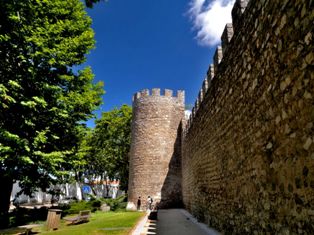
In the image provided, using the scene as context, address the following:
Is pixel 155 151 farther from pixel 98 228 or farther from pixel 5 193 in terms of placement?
pixel 98 228

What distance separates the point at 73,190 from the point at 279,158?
1880 inches

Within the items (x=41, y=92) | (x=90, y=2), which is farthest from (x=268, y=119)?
(x=41, y=92)

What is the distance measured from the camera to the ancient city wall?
2.86 metres

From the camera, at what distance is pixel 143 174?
67.9ft

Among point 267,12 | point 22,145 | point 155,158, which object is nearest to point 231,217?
point 267,12

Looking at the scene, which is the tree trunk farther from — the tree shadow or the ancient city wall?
the tree shadow

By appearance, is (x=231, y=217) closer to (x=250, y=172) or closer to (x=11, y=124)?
(x=250, y=172)

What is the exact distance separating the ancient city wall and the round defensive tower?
1387 centimetres

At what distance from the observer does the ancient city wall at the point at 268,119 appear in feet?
9.39

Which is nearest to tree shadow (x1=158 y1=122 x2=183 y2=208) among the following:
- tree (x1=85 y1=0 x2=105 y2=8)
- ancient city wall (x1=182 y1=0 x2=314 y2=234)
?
ancient city wall (x1=182 y1=0 x2=314 y2=234)

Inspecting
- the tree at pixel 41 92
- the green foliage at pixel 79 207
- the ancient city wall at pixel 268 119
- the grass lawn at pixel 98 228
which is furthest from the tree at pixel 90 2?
the green foliage at pixel 79 207

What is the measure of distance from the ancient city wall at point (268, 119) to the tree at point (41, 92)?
6993 millimetres

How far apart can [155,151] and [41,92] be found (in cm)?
1074

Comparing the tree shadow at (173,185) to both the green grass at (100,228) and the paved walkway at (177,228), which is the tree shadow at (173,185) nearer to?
the green grass at (100,228)
